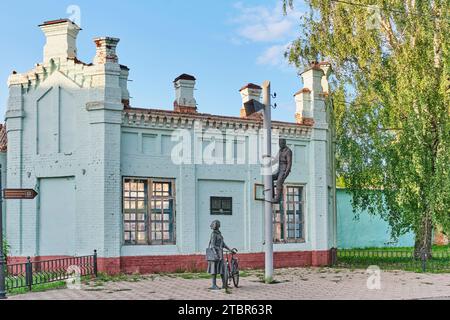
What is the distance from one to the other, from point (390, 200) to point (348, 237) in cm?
1228

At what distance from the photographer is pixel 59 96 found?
66.1 feet

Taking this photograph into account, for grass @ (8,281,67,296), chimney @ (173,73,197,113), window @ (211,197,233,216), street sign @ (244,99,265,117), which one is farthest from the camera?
window @ (211,197,233,216)

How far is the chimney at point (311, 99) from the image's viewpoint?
23.4 m

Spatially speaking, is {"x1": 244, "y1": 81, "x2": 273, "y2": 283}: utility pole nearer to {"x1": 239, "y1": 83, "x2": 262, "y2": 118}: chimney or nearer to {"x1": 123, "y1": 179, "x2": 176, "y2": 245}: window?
{"x1": 123, "y1": 179, "x2": 176, "y2": 245}: window

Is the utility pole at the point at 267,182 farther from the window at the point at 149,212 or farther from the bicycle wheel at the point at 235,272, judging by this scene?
the window at the point at 149,212

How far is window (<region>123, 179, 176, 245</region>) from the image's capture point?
19.8 meters

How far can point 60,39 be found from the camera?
20312 millimetres

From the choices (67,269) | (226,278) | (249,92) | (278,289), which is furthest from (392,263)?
(67,269)

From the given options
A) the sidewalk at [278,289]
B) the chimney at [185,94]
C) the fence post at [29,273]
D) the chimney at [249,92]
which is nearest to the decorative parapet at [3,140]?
the chimney at [185,94]

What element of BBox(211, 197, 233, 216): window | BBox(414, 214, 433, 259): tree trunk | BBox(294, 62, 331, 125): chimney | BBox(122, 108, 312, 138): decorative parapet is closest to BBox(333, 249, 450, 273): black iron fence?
BBox(414, 214, 433, 259): tree trunk

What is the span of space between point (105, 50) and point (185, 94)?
10.5 ft

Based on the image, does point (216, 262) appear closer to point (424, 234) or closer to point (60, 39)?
point (60, 39)

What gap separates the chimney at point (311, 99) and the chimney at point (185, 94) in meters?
4.53

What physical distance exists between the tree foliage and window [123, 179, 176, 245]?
331 inches
